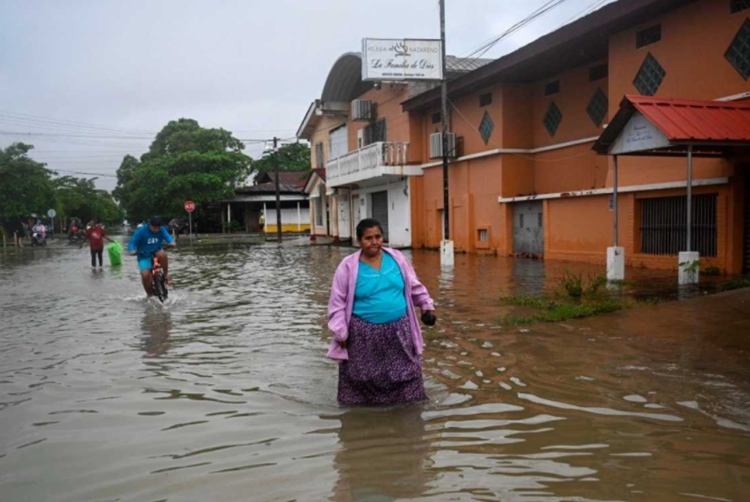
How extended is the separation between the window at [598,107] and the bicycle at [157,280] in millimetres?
13142

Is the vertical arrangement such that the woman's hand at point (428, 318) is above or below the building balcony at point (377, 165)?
below

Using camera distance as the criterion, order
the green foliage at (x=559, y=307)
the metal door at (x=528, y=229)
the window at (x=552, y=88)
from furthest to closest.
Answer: the window at (x=552, y=88) → the metal door at (x=528, y=229) → the green foliage at (x=559, y=307)

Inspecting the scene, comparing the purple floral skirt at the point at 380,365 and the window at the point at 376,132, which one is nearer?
the purple floral skirt at the point at 380,365

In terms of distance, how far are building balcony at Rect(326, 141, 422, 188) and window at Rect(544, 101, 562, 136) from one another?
7.08 meters

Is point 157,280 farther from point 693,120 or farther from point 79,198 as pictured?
point 79,198

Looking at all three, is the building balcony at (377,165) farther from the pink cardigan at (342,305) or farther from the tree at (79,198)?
the tree at (79,198)

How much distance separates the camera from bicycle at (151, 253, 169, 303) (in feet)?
37.9

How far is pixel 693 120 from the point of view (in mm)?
11234

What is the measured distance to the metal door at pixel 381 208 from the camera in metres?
30.8

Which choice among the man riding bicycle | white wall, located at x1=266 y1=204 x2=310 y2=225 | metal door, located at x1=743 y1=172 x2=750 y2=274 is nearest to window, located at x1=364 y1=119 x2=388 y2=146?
metal door, located at x1=743 y1=172 x2=750 y2=274

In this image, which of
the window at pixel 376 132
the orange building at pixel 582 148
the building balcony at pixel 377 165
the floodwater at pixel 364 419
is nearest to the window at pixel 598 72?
the orange building at pixel 582 148

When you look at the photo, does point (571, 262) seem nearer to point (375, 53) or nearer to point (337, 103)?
point (375, 53)

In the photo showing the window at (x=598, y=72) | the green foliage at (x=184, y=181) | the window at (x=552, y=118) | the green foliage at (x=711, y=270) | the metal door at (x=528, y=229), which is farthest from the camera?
the green foliage at (x=184, y=181)

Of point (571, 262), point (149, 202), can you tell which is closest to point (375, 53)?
point (571, 262)
